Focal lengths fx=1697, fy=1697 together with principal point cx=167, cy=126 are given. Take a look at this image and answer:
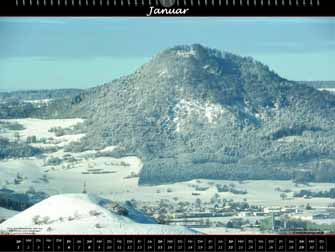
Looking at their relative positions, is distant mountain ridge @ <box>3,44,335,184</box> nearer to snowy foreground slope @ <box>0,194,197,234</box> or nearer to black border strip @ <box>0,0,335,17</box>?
snowy foreground slope @ <box>0,194,197,234</box>

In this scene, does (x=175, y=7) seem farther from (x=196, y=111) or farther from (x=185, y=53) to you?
(x=196, y=111)

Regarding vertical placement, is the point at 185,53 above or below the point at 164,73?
above

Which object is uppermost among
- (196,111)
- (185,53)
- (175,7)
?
(175,7)

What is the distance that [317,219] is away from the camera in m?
17.1

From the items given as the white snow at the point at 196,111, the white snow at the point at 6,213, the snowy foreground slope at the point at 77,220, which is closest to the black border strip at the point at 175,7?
the white snow at the point at 196,111

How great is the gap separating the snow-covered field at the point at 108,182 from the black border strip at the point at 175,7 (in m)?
1.57

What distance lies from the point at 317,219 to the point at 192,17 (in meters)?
2.40

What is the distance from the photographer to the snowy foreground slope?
16719 millimetres

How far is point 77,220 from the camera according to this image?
17.0m

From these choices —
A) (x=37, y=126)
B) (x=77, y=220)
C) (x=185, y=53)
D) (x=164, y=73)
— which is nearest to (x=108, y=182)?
(x=77, y=220)

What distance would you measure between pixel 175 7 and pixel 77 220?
2356 mm

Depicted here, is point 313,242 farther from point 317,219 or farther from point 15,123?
point 15,123

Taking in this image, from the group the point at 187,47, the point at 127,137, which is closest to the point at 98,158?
the point at 127,137

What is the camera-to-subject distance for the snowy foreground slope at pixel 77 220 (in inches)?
658
